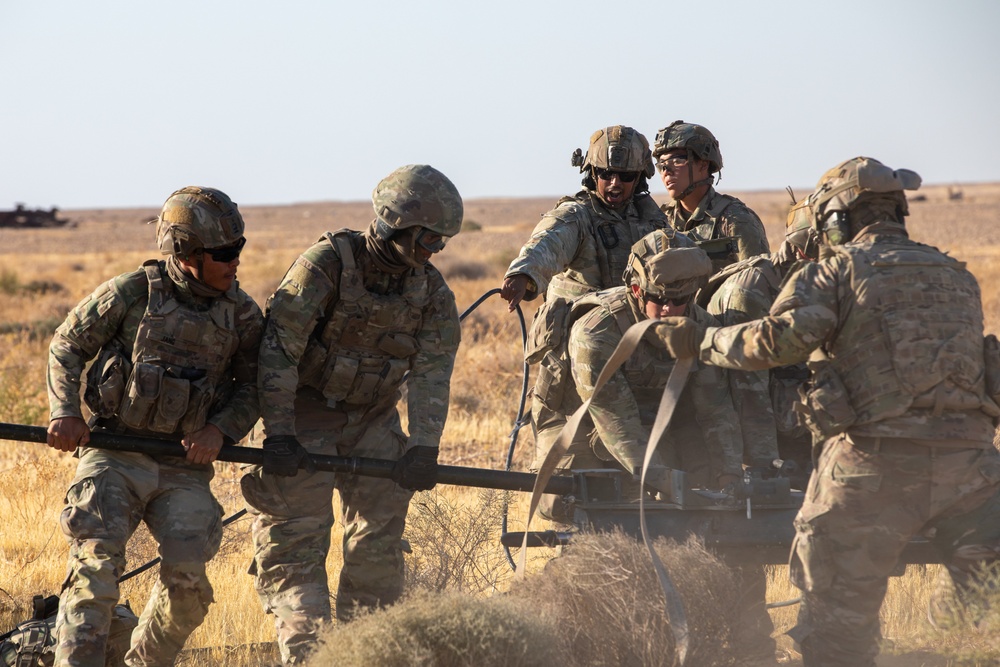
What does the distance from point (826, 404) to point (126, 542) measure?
3.14 meters

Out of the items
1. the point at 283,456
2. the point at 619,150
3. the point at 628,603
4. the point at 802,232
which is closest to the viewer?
the point at 628,603

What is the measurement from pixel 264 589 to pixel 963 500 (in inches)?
126

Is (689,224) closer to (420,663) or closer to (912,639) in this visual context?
(912,639)

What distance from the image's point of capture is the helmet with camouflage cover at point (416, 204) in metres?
5.59

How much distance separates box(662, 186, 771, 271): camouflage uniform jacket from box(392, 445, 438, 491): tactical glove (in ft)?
8.99

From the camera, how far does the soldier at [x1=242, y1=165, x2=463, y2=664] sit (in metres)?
5.56

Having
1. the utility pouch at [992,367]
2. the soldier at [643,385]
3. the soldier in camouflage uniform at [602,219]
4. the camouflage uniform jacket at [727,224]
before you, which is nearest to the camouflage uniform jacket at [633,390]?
the soldier at [643,385]

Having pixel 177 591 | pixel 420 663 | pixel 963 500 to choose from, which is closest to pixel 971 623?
pixel 963 500

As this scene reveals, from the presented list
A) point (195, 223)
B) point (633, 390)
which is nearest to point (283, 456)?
point (195, 223)

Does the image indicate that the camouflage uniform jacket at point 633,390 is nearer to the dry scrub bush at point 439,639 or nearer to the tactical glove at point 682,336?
the tactical glove at point 682,336

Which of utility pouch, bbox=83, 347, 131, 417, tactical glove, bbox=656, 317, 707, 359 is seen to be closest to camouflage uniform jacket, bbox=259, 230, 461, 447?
utility pouch, bbox=83, 347, 131, 417

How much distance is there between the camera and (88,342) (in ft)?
17.6

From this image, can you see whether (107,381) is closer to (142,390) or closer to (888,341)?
(142,390)

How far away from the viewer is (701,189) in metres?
7.67
